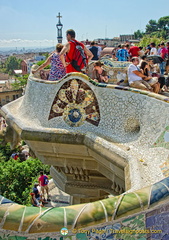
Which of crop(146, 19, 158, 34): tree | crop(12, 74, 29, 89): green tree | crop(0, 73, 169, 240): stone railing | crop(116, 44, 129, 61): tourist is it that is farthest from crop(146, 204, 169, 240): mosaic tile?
crop(146, 19, 158, 34): tree

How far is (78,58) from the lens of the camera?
550 cm

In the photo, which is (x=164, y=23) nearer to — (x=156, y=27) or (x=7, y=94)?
(x=156, y=27)

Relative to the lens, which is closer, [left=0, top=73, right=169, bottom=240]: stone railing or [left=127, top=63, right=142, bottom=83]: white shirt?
[left=0, top=73, right=169, bottom=240]: stone railing

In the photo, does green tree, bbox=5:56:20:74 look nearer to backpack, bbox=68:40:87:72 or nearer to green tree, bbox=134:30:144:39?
green tree, bbox=134:30:144:39

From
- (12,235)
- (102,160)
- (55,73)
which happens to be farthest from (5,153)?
(12,235)

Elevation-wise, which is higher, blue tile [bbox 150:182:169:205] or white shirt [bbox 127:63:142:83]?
white shirt [bbox 127:63:142:83]

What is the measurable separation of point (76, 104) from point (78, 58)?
1024 mm

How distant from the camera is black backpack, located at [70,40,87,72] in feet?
17.9

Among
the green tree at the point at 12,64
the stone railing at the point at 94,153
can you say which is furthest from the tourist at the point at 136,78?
the green tree at the point at 12,64

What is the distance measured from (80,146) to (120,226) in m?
2.69

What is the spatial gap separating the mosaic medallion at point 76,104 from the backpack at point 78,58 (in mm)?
661

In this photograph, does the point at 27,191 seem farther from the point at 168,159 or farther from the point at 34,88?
the point at 168,159

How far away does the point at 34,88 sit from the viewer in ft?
18.4

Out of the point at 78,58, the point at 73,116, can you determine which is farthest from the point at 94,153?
the point at 78,58
